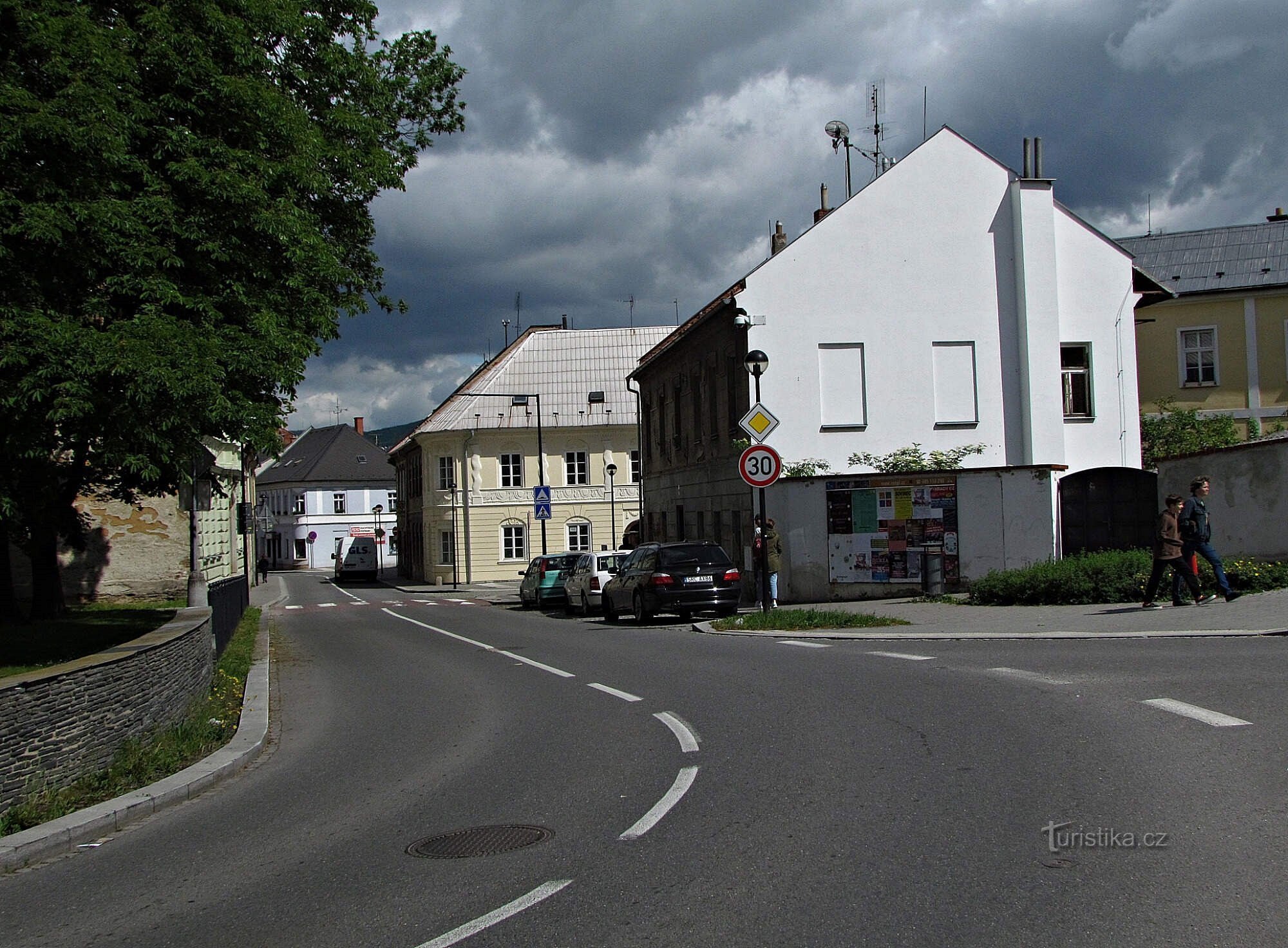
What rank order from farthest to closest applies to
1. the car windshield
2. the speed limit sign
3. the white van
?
the white van < the car windshield < the speed limit sign

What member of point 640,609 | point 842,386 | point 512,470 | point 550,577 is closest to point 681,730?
point 640,609

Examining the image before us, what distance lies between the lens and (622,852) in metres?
5.98

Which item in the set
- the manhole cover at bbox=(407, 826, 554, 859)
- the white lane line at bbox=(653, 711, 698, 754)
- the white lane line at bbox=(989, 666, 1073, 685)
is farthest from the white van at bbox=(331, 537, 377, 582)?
the manhole cover at bbox=(407, 826, 554, 859)

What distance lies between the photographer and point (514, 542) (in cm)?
5916

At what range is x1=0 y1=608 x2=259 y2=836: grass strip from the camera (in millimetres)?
7789

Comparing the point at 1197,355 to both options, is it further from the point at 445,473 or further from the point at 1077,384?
the point at 445,473

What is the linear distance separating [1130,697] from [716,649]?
300 inches

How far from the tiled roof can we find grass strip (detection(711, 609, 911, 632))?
1937cm

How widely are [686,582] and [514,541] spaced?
122 feet

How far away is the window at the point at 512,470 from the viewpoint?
195ft

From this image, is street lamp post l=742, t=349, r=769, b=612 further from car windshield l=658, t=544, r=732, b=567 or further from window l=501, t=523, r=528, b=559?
window l=501, t=523, r=528, b=559

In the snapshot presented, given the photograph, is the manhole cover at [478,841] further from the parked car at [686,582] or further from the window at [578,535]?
the window at [578,535]

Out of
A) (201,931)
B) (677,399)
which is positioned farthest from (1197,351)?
(201,931)

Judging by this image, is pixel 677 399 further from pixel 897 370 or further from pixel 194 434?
pixel 194 434
